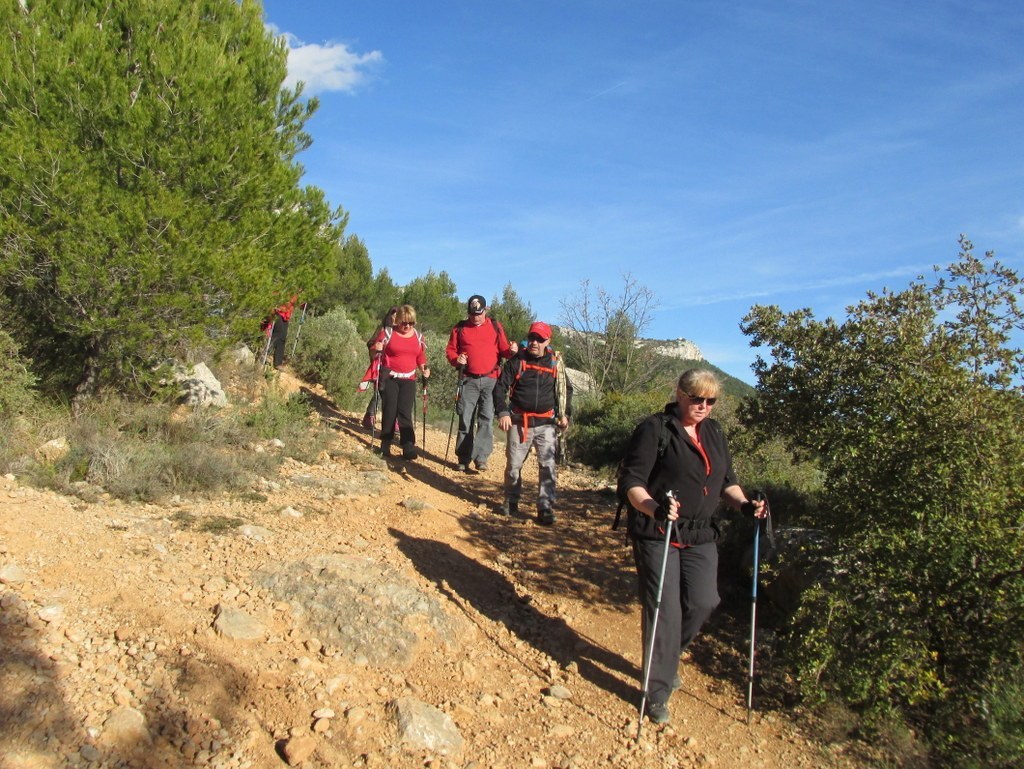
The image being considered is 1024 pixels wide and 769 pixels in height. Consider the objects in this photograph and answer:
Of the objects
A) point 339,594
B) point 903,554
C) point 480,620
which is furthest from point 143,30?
point 903,554

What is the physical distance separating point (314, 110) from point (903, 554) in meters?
7.50

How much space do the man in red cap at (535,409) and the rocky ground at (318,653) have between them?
3.30ft

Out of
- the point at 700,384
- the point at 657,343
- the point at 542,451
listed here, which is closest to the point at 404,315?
the point at 542,451

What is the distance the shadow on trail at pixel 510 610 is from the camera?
470 centimetres

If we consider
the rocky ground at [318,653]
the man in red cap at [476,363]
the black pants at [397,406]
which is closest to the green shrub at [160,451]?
the rocky ground at [318,653]

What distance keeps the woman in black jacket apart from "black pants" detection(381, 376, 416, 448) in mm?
5010

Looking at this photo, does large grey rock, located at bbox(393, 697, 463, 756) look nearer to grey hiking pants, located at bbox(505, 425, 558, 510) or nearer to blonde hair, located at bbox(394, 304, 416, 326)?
grey hiking pants, located at bbox(505, 425, 558, 510)

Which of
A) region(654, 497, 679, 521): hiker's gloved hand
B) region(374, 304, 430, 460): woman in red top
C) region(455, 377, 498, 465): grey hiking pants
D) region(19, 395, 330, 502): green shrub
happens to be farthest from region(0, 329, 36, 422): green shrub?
region(654, 497, 679, 521): hiker's gloved hand

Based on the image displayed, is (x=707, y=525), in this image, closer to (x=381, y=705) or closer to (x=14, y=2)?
(x=381, y=705)

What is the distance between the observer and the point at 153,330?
6695 mm

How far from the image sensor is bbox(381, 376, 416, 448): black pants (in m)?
8.80

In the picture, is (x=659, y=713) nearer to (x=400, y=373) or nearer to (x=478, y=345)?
(x=478, y=345)

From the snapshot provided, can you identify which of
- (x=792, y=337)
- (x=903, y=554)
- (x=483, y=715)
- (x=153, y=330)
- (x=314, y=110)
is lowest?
(x=483, y=715)

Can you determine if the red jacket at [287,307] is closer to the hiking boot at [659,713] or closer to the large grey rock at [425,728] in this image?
the large grey rock at [425,728]
